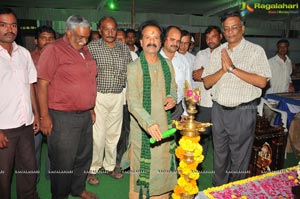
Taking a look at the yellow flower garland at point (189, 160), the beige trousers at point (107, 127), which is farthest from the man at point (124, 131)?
the yellow flower garland at point (189, 160)

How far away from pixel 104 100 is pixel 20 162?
137 cm

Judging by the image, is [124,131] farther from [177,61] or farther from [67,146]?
[67,146]

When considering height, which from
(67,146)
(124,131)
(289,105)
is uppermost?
(289,105)

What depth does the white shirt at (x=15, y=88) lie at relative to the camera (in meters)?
2.68

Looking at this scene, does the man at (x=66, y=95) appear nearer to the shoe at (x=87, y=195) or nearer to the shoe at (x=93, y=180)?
the shoe at (x=87, y=195)

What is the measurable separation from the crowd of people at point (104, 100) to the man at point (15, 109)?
0.01 meters

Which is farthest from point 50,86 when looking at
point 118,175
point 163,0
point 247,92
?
point 163,0

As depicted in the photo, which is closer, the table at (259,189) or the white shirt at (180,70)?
the table at (259,189)

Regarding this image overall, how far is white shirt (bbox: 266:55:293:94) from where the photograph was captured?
5.91m

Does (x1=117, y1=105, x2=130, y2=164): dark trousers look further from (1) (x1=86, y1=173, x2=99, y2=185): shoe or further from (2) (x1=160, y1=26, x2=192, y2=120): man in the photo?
(2) (x1=160, y1=26, x2=192, y2=120): man

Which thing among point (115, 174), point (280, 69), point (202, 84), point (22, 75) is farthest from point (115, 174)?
point (280, 69)

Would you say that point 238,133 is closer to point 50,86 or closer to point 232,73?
point 232,73

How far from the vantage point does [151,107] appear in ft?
9.05

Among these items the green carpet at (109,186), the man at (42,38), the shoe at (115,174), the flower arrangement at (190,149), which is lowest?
the green carpet at (109,186)
